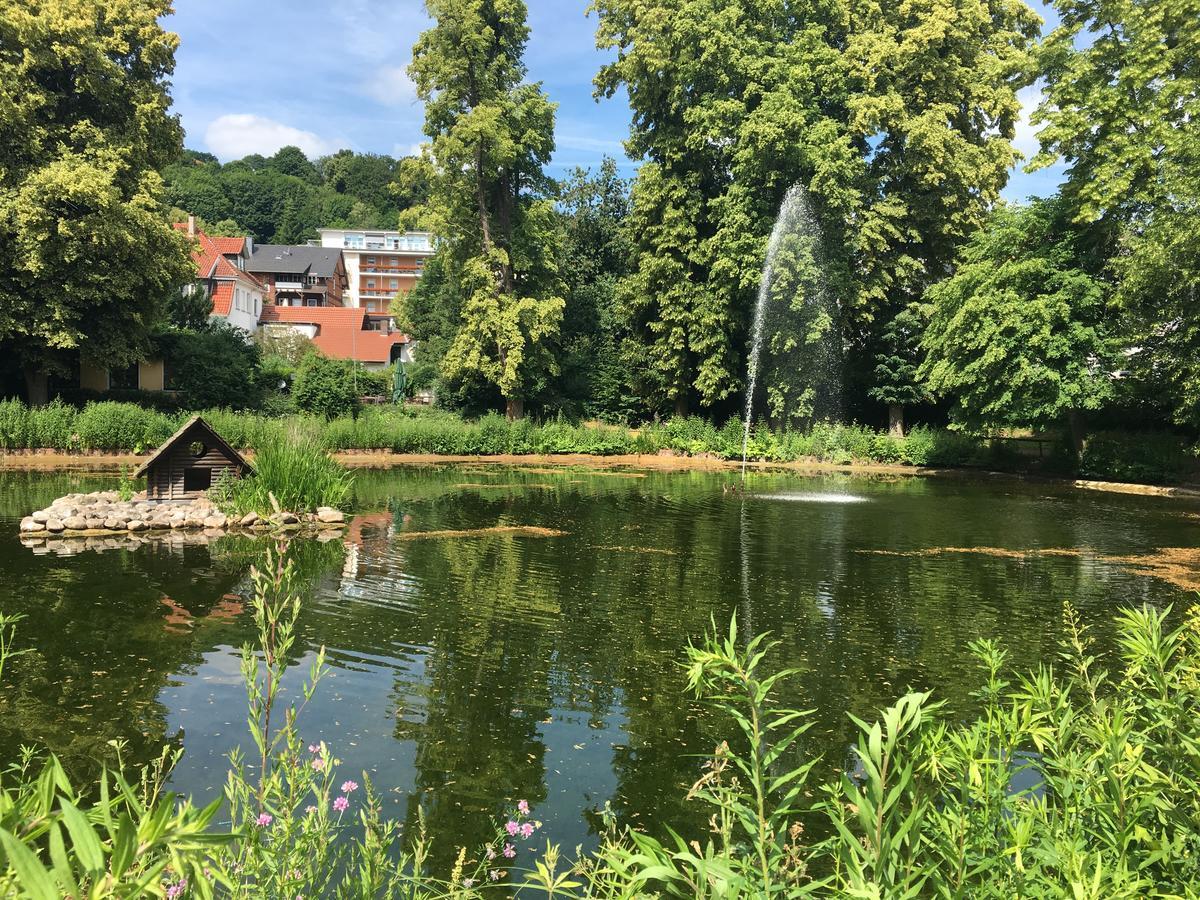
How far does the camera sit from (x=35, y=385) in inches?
1164

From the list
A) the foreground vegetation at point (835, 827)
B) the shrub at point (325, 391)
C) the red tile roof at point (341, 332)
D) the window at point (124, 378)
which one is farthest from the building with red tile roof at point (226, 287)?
the foreground vegetation at point (835, 827)

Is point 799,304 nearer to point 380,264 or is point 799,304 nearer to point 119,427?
point 119,427

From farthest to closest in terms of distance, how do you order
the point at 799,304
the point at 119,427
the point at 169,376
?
the point at 169,376
the point at 799,304
the point at 119,427

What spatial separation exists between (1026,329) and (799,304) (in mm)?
8296

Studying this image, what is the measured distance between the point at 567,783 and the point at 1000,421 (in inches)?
1064

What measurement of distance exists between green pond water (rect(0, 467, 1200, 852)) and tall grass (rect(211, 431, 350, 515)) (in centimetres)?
103

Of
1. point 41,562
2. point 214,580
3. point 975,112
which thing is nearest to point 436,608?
point 214,580

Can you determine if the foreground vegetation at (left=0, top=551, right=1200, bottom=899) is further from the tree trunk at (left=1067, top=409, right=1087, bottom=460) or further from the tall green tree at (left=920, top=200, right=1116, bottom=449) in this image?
the tree trunk at (left=1067, top=409, right=1087, bottom=460)

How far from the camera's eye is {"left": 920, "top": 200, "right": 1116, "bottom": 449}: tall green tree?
25.4 m

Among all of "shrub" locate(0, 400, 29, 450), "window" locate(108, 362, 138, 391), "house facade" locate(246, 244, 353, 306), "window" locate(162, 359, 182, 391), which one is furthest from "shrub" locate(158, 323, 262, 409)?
"house facade" locate(246, 244, 353, 306)

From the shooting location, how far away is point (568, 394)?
3938 cm

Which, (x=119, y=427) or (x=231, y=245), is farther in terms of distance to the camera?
(x=231, y=245)

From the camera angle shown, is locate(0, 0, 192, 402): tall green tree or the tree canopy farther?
the tree canopy

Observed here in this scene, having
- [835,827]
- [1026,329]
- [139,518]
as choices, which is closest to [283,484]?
[139,518]
